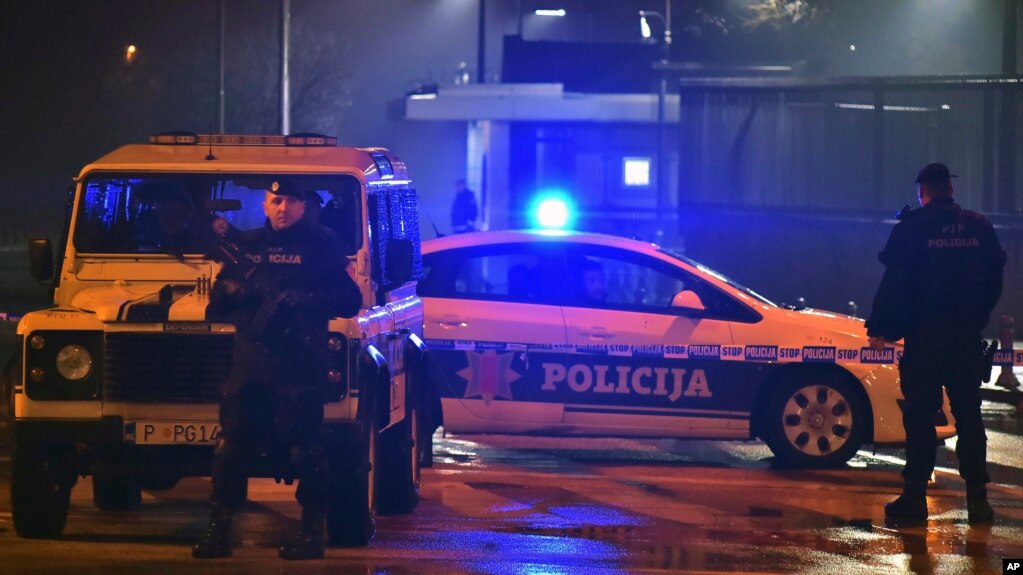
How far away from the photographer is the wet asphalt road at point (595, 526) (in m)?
7.66

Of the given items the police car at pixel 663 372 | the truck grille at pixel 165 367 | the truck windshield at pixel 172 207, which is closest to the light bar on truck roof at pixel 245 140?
the truck windshield at pixel 172 207

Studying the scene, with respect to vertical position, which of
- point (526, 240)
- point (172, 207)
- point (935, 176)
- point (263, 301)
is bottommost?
point (263, 301)

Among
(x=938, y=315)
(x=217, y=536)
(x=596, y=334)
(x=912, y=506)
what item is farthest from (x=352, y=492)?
(x=596, y=334)

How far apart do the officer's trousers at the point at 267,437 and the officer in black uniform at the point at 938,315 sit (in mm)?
3378

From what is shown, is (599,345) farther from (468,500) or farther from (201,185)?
(201,185)

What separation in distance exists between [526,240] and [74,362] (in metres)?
4.73

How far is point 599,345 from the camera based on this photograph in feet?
37.6

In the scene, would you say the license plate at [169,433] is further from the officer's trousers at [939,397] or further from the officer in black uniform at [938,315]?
the officer's trousers at [939,397]

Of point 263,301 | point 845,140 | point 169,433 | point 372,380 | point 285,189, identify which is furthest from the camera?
point 845,140

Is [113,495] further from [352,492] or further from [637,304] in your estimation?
[637,304]

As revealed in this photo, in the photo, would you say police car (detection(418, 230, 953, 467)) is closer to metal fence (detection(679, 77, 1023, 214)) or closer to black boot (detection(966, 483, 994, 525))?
black boot (detection(966, 483, 994, 525))

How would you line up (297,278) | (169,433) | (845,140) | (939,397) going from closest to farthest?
1. (297,278)
2. (169,433)
3. (939,397)
4. (845,140)

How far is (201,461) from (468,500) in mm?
2340

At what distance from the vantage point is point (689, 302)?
11.6 metres
